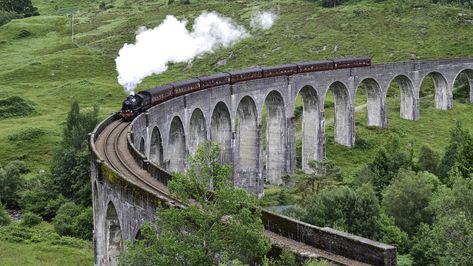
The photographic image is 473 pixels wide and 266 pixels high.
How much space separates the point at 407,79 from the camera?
8562 centimetres

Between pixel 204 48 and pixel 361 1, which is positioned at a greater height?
pixel 361 1

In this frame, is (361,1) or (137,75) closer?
(137,75)

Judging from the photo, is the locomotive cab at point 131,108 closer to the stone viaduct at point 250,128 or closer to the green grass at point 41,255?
the stone viaduct at point 250,128

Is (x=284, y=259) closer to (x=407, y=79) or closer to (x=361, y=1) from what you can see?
(x=407, y=79)

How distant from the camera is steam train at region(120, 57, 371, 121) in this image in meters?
49.4

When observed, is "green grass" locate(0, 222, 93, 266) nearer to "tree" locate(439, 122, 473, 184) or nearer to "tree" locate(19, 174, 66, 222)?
"tree" locate(19, 174, 66, 222)

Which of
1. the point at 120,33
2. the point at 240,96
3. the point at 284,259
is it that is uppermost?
the point at 120,33

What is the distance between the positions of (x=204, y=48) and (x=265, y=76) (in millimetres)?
47849

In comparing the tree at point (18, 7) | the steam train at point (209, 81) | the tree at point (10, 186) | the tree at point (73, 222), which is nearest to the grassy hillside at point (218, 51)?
the tree at point (18, 7)

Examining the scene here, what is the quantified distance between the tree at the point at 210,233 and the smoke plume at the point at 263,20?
Result: 10609cm

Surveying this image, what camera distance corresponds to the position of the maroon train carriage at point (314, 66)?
236 feet

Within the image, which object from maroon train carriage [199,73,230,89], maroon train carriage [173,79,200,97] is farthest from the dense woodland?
maroon train carriage [199,73,230,89]

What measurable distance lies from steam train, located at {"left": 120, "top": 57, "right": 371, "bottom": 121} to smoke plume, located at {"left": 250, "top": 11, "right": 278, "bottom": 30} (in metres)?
48.6

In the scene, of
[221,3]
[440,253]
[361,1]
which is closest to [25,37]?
[221,3]
